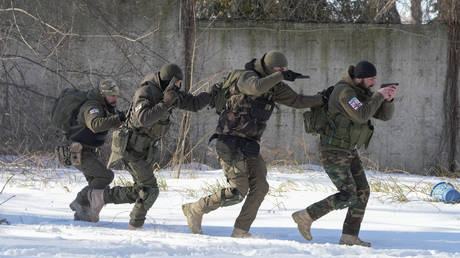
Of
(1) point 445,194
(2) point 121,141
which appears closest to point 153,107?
(2) point 121,141

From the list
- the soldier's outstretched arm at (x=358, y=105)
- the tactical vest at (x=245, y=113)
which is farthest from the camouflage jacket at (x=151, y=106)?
the soldier's outstretched arm at (x=358, y=105)

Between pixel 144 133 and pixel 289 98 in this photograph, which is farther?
pixel 144 133

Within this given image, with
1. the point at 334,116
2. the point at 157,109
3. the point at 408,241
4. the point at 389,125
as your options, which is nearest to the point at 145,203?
the point at 157,109

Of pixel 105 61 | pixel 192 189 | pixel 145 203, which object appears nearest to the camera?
pixel 145 203

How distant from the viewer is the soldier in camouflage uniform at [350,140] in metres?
4.44

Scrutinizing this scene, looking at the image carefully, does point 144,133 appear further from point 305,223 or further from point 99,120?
point 305,223

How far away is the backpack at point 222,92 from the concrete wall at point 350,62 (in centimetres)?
407

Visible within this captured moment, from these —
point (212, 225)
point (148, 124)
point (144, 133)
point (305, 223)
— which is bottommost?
point (212, 225)

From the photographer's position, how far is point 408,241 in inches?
187

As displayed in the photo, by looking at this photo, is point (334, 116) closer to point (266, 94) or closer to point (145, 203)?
point (266, 94)

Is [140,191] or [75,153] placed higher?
[75,153]

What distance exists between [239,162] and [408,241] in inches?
61.6

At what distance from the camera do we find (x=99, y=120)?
5.02 metres

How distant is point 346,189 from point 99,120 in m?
2.21
